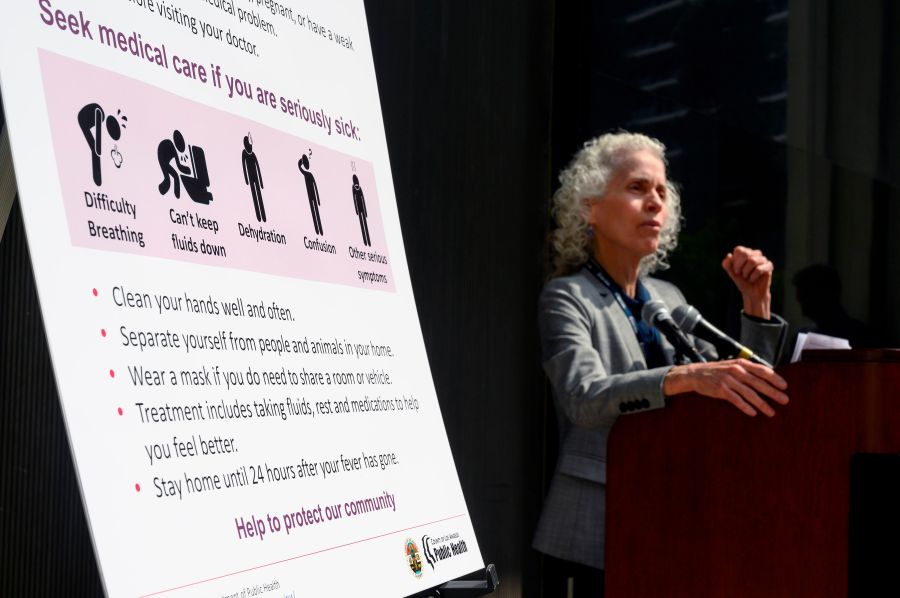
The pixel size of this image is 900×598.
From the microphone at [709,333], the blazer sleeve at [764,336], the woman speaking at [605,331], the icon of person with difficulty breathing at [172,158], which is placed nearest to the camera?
the icon of person with difficulty breathing at [172,158]

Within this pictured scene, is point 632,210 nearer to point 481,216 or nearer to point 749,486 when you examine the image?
point 481,216

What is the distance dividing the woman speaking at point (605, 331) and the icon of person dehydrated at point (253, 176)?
3.57ft

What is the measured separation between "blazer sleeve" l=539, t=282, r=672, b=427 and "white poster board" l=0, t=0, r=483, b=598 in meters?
0.54

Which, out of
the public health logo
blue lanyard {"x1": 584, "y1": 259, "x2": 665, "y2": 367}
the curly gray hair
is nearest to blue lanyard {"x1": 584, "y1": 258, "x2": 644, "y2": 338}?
blue lanyard {"x1": 584, "y1": 259, "x2": 665, "y2": 367}

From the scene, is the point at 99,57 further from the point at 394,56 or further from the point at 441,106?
the point at 441,106

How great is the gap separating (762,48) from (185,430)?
9.73ft

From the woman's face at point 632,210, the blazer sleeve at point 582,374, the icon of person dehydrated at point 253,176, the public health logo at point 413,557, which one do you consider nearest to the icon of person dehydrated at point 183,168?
the icon of person dehydrated at point 253,176

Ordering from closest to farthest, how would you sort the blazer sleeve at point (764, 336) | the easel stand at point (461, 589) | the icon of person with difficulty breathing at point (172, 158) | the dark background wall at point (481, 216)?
1. the icon of person with difficulty breathing at point (172, 158)
2. the easel stand at point (461, 589)
3. the blazer sleeve at point (764, 336)
4. the dark background wall at point (481, 216)

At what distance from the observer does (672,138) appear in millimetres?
3748

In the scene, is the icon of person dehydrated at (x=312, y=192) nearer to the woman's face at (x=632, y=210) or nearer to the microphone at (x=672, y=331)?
the microphone at (x=672, y=331)

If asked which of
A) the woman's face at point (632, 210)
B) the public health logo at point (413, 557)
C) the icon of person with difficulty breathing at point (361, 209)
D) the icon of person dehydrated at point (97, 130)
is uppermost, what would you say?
the icon of person dehydrated at point (97, 130)

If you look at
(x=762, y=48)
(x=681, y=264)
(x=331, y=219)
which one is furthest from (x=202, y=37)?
(x=762, y=48)

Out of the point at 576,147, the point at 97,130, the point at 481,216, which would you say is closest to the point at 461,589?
the point at 97,130

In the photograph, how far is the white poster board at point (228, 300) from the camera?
1.35 metres
